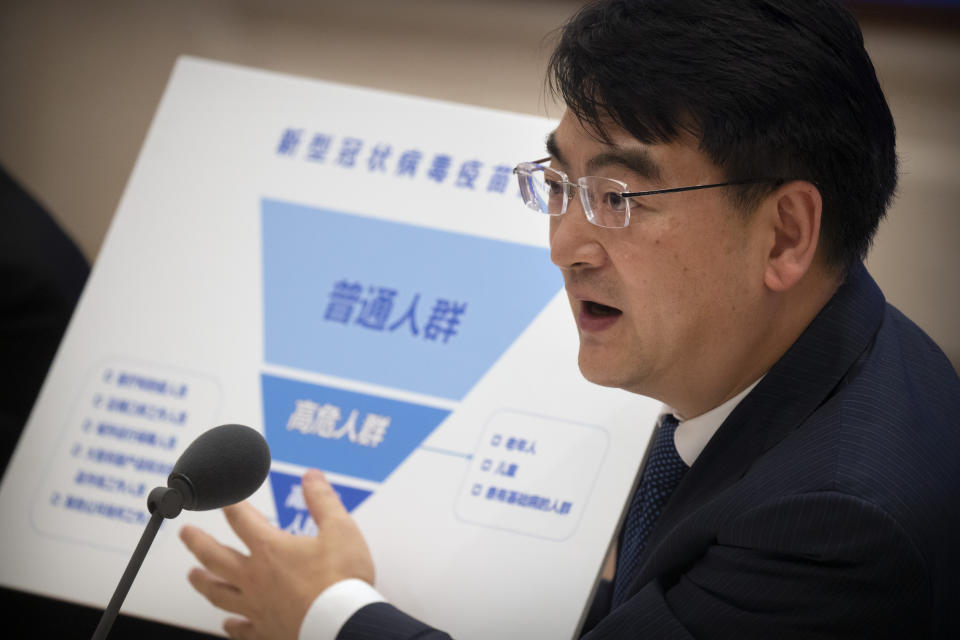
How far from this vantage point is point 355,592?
146cm

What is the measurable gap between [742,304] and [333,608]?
703 mm

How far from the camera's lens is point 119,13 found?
266 cm

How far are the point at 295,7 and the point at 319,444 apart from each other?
134 centimetres

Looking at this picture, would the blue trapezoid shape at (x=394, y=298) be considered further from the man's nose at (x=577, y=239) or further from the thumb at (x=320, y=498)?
the man's nose at (x=577, y=239)

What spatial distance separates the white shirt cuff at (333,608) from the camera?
1420 millimetres

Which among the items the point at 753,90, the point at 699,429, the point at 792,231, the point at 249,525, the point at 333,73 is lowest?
the point at 249,525

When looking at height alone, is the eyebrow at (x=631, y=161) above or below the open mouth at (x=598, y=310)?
above

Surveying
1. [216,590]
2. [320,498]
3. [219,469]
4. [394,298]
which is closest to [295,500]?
[320,498]

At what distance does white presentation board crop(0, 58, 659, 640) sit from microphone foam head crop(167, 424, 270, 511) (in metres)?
0.46

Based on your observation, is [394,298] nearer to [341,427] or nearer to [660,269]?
[341,427]

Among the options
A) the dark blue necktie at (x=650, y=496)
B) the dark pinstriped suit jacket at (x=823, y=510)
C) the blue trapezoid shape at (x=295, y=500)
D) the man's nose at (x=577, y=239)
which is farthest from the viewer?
the blue trapezoid shape at (x=295, y=500)

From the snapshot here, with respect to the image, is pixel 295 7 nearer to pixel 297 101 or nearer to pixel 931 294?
pixel 297 101

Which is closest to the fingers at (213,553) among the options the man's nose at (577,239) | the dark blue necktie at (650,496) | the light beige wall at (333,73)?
the dark blue necktie at (650,496)

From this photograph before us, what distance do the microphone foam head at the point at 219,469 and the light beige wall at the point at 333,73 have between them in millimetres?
1157
